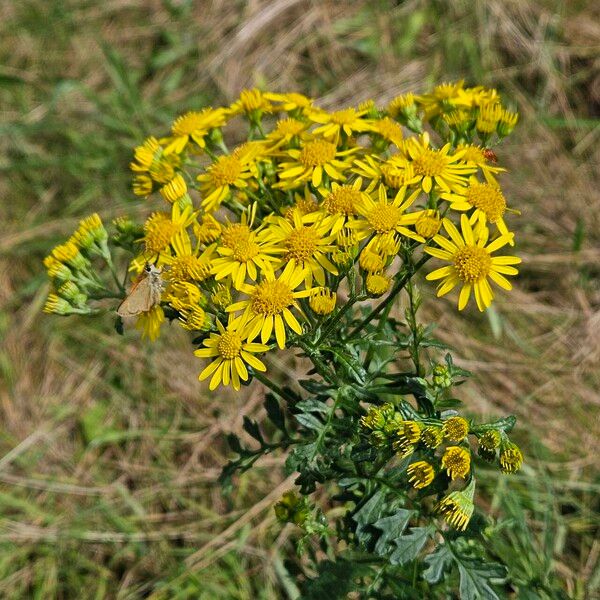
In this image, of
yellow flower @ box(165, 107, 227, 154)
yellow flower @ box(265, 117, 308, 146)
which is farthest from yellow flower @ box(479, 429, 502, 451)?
yellow flower @ box(165, 107, 227, 154)

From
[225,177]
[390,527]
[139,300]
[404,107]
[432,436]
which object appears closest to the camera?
[432,436]

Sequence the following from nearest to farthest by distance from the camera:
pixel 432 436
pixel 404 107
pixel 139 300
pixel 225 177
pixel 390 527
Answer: pixel 432 436
pixel 139 300
pixel 390 527
pixel 225 177
pixel 404 107

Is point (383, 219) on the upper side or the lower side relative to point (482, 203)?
upper

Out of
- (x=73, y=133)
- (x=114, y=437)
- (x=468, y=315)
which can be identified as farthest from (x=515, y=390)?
(x=73, y=133)

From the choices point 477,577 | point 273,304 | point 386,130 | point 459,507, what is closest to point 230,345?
point 273,304

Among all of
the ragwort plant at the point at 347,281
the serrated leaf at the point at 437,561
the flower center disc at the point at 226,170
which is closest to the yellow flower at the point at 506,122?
the ragwort plant at the point at 347,281

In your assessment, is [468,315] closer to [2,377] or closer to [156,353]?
[156,353]

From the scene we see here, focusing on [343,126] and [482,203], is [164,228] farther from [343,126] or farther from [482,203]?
[482,203]
